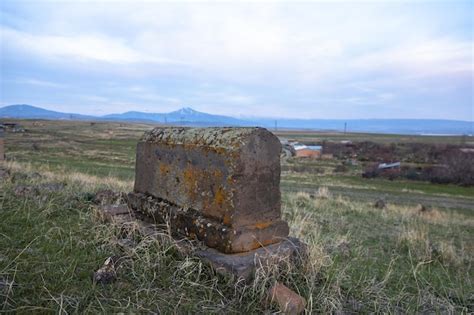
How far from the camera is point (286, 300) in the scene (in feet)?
9.61

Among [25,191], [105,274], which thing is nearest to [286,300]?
[105,274]

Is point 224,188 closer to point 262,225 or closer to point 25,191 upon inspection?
point 262,225

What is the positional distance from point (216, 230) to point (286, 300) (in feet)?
3.24

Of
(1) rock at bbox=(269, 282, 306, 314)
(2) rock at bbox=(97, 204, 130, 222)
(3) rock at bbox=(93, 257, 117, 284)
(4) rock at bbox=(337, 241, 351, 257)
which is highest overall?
(2) rock at bbox=(97, 204, 130, 222)

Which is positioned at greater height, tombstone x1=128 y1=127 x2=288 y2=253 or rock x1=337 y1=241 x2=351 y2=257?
tombstone x1=128 y1=127 x2=288 y2=253

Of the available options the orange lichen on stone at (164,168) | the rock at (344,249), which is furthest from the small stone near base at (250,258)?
the rock at (344,249)

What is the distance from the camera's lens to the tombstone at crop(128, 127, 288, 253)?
3553mm

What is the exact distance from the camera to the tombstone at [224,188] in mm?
3553

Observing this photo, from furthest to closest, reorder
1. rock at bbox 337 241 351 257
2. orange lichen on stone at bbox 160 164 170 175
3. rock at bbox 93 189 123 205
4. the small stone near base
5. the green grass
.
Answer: rock at bbox 93 189 123 205, rock at bbox 337 241 351 257, orange lichen on stone at bbox 160 164 170 175, the small stone near base, the green grass

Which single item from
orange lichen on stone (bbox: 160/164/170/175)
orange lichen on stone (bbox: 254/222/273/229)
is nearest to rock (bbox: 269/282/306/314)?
orange lichen on stone (bbox: 254/222/273/229)

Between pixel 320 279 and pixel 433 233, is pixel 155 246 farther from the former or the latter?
pixel 433 233

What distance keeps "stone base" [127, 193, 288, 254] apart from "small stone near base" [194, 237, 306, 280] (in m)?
0.07

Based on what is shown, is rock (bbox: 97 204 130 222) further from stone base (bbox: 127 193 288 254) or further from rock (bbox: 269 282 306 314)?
rock (bbox: 269 282 306 314)

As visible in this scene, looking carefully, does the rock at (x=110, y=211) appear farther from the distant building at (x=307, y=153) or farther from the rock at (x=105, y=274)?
the distant building at (x=307, y=153)
